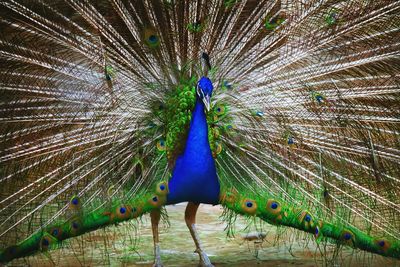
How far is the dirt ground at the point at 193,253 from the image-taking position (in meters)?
4.71

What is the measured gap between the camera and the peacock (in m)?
3.88

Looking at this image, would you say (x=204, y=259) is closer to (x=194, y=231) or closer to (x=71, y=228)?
(x=194, y=231)

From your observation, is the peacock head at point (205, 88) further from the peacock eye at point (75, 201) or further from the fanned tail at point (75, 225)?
the peacock eye at point (75, 201)

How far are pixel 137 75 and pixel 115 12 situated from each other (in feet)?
1.27

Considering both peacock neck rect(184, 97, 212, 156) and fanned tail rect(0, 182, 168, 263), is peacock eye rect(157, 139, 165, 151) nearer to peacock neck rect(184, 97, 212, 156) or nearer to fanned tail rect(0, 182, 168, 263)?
peacock neck rect(184, 97, 212, 156)

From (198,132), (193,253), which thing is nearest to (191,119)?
(198,132)

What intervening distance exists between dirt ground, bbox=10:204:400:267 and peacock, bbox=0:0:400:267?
490mm

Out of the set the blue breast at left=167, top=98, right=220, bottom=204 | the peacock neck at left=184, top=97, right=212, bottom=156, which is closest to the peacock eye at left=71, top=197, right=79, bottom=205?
the blue breast at left=167, top=98, right=220, bottom=204

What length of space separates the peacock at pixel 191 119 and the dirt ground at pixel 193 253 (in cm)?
49

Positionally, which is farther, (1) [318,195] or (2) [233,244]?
(2) [233,244]

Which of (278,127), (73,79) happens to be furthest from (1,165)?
(278,127)

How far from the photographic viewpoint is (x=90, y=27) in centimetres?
398

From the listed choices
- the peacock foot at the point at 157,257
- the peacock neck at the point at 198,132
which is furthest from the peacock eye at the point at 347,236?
the peacock foot at the point at 157,257

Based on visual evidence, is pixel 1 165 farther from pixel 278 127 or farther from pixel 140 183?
pixel 278 127
